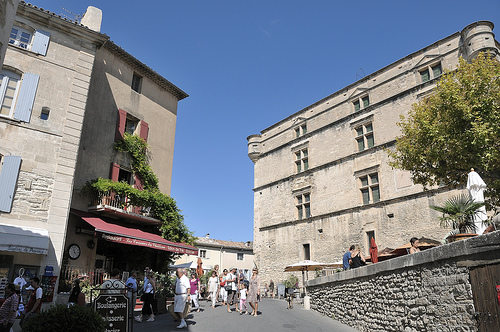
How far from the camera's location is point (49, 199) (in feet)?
41.3

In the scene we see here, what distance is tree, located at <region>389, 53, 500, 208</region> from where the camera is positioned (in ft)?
37.8

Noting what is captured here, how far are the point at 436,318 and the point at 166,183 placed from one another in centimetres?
1595

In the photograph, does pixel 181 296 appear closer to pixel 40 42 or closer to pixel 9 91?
pixel 9 91

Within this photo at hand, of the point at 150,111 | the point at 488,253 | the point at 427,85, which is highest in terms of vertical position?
the point at 427,85

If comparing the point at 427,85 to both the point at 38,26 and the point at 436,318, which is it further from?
the point at 38,26

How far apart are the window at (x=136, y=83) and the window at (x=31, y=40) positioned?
5.69 meters

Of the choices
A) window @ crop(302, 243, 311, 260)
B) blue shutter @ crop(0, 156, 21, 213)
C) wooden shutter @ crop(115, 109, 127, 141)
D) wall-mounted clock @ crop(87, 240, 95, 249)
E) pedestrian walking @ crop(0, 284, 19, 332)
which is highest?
wooden shutter @ crop(115, 109, 127, 141)

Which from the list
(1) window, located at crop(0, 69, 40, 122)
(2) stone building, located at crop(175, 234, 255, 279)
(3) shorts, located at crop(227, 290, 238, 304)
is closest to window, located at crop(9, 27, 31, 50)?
(1) window, located at crop(0, 69, 40, 122)

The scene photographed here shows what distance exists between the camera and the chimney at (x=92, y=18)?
16.6 metres

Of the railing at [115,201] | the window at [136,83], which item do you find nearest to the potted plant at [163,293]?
the railing at [115,201]

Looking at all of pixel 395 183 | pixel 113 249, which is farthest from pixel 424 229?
pixel 113 249

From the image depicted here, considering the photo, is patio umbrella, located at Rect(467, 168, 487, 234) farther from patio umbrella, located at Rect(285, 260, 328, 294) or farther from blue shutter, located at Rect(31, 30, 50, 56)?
blue shutter, located at Rect(31, 30, 50, 56)

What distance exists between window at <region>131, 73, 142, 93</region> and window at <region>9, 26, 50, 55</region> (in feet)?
18.7

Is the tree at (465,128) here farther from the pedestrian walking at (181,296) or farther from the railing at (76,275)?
the railing at (76,275)
